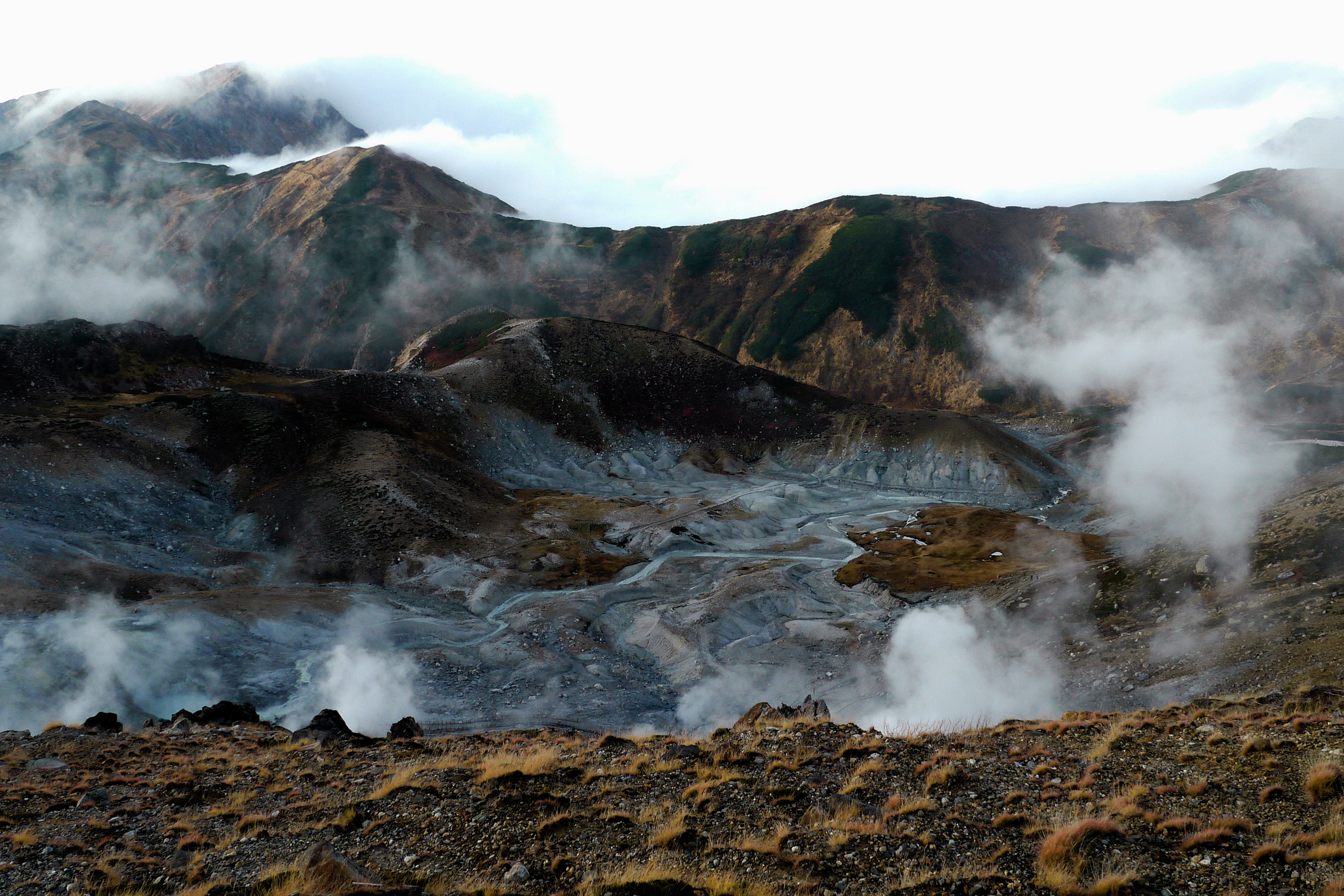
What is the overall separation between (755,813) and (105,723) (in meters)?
32.1

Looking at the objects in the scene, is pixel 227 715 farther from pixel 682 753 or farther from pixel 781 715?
pixel 781 715

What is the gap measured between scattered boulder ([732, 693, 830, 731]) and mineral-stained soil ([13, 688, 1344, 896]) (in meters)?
1.29

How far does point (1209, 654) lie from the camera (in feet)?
123

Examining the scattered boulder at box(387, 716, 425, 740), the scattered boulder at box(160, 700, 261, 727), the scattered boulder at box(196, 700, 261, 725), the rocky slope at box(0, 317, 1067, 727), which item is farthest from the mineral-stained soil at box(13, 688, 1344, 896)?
the rocky slope at box(0, 317, 1067, 727)

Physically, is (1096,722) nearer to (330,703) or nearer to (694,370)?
(330,703)

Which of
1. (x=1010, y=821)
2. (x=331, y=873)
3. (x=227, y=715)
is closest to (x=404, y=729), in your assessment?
(x=227, y=715)

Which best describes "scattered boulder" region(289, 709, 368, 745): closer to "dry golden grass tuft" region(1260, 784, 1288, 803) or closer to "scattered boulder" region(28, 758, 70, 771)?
"scattered boulder" region(28, 758, 70, 771)

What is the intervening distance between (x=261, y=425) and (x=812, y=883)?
10708 cm

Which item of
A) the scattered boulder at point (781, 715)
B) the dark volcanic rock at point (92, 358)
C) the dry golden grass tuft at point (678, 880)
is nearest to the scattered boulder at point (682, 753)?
the scattered boulder at point (781, 715)

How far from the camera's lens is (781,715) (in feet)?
92.5

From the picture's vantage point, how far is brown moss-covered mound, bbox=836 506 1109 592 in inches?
3044

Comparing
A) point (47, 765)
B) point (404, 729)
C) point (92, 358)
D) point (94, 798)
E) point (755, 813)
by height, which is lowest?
point (404, 729)

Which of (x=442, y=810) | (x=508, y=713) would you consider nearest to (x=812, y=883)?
(x=442, y=810)

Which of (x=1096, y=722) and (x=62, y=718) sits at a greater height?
(x=1096, y=722)
